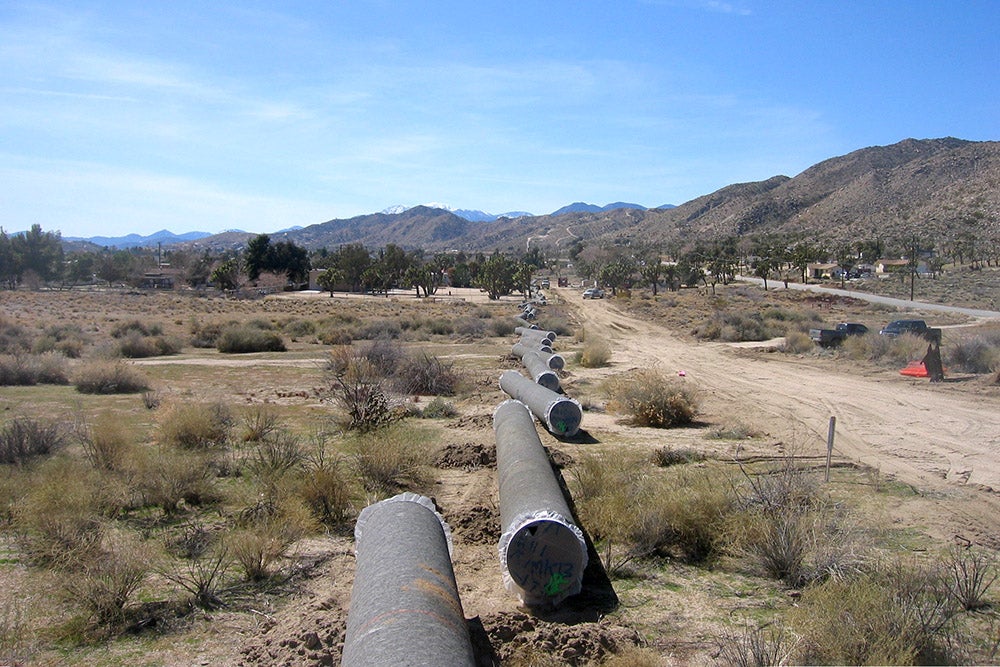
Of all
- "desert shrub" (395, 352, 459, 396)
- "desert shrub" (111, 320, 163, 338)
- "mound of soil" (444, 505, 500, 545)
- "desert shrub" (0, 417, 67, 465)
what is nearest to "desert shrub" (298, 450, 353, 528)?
"mound of soil" (444, 505, 500, 545)

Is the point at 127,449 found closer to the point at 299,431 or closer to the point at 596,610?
the point at 299,431

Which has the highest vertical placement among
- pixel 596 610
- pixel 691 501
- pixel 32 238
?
pixel 32 238

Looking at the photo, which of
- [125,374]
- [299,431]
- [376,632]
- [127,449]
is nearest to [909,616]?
[376,632]

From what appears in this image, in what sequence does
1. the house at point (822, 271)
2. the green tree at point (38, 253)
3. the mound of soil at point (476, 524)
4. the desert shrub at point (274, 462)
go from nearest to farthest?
the mound of soil at point (476, 524), the desert shrub at point (274, 462), the house at point (822, 271), the green tree at point (38, 253)

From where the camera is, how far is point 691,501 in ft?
29.7

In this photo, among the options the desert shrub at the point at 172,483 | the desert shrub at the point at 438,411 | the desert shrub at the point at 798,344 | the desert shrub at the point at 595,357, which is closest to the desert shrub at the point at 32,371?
the desert shrub at the point at 438,411

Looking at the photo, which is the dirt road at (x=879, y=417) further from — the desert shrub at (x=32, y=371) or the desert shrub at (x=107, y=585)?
the desert shrub at (x=32, y=371)

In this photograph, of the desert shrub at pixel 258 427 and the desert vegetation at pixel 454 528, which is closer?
the desert vegetation at pixel 454 528

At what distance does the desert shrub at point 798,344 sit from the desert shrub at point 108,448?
28187 millimetres

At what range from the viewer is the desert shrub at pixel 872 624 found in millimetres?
5535

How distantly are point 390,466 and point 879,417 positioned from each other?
43.2ft

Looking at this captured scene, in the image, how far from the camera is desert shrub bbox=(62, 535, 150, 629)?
6.62 metres

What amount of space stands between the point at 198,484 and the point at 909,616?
893 centimetres

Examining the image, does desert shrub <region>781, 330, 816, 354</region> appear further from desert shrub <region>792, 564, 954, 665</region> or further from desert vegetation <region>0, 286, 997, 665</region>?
desert shrub <region>792, 564, 954, 665</region>
